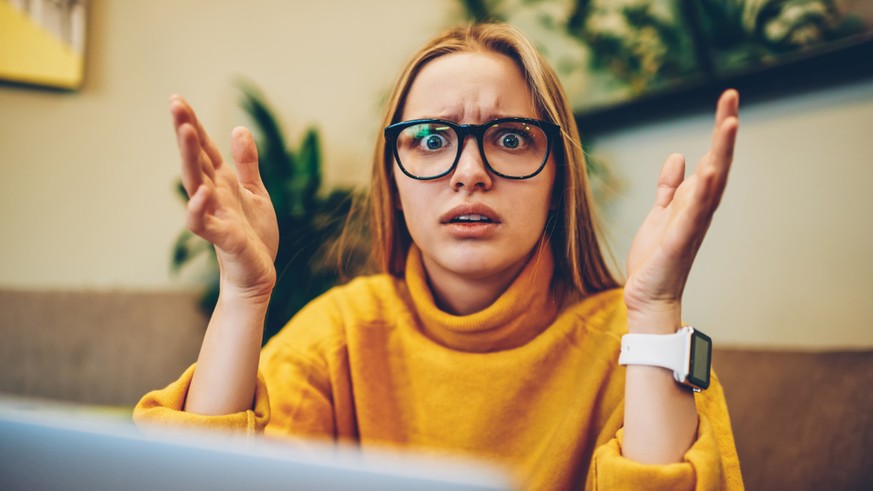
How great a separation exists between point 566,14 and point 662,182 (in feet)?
3.72

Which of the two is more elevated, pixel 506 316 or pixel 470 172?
pixel 470 172

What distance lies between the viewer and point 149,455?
1.24ft

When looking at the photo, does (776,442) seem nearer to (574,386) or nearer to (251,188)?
(574,386)

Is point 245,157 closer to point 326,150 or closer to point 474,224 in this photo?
point 474,224

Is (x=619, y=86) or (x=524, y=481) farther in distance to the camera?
(x=619, y=86)

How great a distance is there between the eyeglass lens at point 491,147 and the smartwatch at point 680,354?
0.30 m

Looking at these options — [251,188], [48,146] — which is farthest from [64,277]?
[251,188]

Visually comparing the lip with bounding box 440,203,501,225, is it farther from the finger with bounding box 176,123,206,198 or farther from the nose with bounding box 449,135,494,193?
the finger with bounding box 176,123,206,198

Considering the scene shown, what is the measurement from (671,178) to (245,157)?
0.51 meters

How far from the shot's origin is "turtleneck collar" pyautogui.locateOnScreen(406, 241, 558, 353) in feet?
2.92

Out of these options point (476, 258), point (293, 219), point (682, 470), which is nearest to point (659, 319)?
point (682, 470)

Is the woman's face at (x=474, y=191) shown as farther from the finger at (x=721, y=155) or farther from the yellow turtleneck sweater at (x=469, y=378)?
the finger at (x=721, y=155)

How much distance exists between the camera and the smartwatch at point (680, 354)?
0.65 meters

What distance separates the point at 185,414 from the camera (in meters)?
0.71
